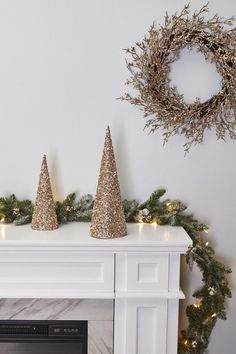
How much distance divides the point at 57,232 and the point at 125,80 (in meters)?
0.71

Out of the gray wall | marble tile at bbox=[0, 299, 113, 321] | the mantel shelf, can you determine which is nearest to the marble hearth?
marble tile at bbox=[0, 299, 113, 321]

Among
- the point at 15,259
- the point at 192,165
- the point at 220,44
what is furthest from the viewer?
the point at 192,165

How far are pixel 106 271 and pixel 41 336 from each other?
0.39m

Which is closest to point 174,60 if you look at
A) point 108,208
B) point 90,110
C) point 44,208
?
point 90,110

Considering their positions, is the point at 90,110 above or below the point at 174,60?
below

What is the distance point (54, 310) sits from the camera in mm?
1847

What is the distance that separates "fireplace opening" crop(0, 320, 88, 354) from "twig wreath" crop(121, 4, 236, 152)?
3.03 ft

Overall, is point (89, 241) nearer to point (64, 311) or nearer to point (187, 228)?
point (64, 311)

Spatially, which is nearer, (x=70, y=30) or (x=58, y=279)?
(x=58, y=279)

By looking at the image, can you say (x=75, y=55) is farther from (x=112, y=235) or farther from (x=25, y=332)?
(x=25, y=332)

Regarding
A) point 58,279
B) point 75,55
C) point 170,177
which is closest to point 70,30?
point 75,55

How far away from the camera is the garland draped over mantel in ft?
6.39

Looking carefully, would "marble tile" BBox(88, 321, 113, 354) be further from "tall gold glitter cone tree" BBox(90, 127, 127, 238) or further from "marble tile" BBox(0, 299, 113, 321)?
"tall gold glitter cone tree" BBox(90, 127, 127, 238)

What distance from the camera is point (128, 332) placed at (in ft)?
6.00
